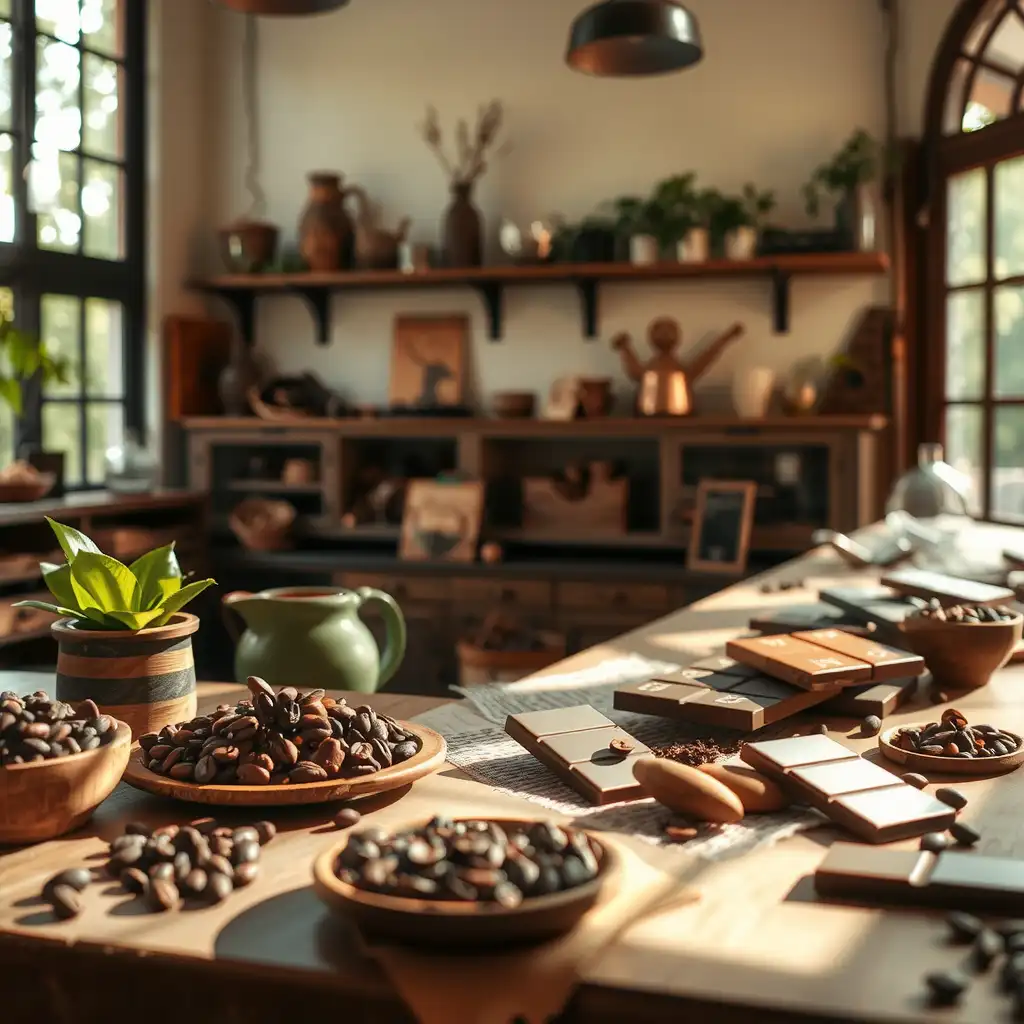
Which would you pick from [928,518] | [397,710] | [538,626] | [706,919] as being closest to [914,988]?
[706,919]

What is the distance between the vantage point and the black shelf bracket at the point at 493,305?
5.60 m

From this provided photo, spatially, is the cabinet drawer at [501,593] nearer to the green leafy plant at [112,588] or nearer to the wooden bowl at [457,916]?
the green leafy plant at [112,588]

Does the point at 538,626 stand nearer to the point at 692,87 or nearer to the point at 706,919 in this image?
the point at 692,87

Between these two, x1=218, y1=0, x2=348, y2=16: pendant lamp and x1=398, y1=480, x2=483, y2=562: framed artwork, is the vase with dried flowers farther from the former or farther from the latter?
x1=218, y1=0, x2=348, y2=16: pendant lamp

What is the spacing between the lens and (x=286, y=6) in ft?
9.52

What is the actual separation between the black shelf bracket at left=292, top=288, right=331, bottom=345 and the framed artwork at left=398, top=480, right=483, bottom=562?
1060mm

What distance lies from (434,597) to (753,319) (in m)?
1.83

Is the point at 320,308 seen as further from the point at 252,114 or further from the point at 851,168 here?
the point at 851,168

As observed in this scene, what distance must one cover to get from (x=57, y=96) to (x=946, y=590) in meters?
4.33

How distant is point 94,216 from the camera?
5.44m

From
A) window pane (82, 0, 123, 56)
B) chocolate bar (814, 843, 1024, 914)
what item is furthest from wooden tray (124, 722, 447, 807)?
window pane (82, 0, 123, 56)

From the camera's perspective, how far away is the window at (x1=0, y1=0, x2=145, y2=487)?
16.1 feet

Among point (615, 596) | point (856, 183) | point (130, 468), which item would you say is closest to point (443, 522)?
point (615, 596)

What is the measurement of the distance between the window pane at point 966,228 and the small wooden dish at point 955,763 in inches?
145
